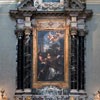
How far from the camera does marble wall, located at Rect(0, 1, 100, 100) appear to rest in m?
25.3

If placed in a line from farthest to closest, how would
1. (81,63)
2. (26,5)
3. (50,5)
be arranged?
(50,5), (26,5), (81,63)

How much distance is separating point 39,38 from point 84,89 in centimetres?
389

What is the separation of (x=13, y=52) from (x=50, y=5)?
3427 millimetres

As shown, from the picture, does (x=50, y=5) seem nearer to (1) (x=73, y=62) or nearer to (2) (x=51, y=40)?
(2) (x=51, y=40)

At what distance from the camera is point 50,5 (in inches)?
1019

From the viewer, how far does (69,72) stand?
2539cm

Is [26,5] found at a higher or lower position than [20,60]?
higher

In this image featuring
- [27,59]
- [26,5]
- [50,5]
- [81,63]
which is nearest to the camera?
[81,63]

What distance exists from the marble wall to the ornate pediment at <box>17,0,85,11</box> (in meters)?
0.73

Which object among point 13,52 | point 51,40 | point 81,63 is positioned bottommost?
Answer: point 81,63

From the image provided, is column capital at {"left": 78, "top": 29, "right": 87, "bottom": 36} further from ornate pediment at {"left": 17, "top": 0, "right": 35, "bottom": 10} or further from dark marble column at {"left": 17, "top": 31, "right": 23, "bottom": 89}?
dark marble column at {"left": 17, "top": 31, "right": 23, "bottom": 89}

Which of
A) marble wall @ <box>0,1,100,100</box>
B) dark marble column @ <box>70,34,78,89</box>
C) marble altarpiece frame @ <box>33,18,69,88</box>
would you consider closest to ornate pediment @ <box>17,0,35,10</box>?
marble wall @ <box>0,1,100,100</box>

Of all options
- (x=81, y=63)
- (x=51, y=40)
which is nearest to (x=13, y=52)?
(x=51, y=40)

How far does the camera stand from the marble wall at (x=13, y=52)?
83.0 feet
